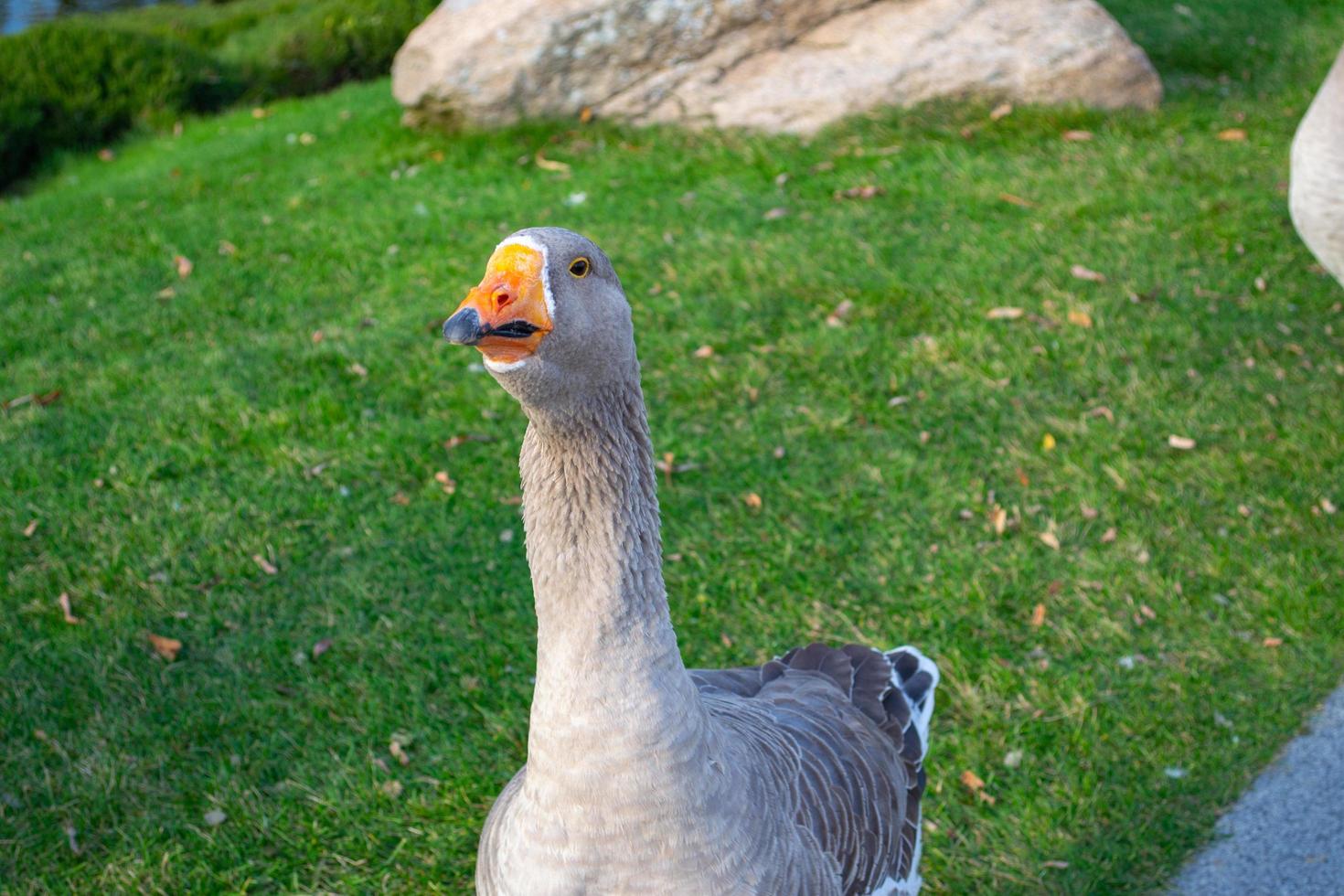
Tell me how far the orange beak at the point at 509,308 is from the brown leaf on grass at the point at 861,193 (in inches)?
Result: 219

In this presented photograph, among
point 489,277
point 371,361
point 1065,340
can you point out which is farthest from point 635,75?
point 489,277

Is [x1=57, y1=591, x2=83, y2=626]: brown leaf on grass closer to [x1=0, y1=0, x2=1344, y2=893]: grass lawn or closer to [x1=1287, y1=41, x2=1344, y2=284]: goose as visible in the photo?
[x1=0, y1=0, x2=1344, y2=893]: grass lawn

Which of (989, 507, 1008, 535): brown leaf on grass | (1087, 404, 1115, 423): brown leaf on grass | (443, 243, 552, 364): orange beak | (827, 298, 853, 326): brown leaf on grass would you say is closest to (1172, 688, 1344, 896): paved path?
(989, 507, 1008, 535): brown leaf on grass

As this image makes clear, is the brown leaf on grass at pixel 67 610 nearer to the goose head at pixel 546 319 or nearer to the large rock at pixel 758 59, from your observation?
the goose head at pixel 546 319

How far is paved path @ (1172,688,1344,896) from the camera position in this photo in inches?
130

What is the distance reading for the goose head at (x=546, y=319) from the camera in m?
1.86

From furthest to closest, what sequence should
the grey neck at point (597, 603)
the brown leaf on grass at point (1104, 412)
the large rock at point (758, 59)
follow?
the large rock at point (758, 59), the brown leaf on grass at point (1104, 412), the grey neck at point (597, 603)

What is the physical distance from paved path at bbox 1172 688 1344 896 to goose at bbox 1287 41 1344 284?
6.86 feet

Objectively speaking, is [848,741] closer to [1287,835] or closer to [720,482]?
[1287,835]

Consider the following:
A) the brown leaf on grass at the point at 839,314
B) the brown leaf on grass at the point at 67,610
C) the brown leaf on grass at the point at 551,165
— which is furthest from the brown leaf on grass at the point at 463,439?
the brown leaf on grass at the point at 551,165

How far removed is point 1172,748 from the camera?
371cm

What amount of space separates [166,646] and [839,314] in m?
3.56

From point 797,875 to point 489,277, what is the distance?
128cm

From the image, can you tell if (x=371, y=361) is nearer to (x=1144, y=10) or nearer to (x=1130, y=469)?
(x=1130, y=469)
